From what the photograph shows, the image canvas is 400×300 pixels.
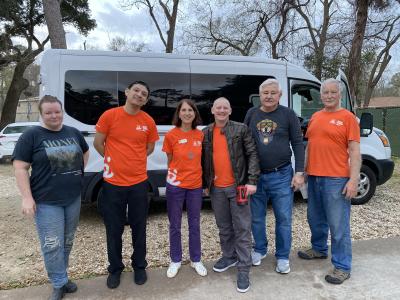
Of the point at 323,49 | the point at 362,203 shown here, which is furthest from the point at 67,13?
the point at 362,203

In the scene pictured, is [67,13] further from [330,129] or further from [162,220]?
[330,129]

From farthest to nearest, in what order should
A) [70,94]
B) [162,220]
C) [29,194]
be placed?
[162,220] < [70,94] < [29,194]

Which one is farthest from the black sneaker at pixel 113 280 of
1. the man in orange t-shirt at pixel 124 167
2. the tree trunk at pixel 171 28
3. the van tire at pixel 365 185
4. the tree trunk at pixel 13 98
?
the tree trunk at pixel 13 98

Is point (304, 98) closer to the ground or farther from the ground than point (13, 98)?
closer to the ground

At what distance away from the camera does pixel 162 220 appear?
17.1 ft

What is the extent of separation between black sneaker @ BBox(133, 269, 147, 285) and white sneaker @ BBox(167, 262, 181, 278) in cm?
23

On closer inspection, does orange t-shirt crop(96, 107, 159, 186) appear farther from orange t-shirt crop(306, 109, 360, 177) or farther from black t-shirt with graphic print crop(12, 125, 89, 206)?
orange t-shirt crop(306, 109, 360, 177)

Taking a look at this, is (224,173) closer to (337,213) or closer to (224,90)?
(337,213)

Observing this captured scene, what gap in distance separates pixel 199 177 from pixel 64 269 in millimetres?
1382

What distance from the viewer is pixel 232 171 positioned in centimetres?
314

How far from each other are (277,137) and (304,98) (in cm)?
234

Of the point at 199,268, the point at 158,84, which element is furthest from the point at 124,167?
the point at 158,84

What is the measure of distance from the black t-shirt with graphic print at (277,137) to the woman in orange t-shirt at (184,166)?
1.85ft

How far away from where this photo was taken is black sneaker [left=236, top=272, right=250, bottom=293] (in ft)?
10.1
